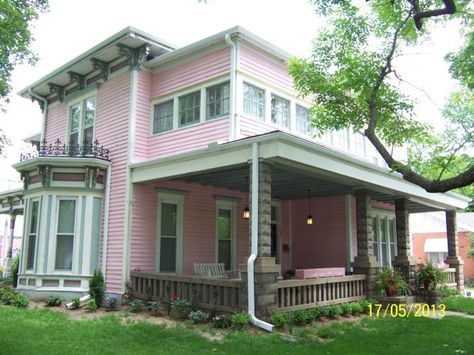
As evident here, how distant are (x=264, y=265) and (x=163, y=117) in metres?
6.06

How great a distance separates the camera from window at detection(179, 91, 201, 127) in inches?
492

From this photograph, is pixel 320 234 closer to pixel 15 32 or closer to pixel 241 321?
pixel 241 321

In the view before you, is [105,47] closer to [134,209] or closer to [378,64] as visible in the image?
[134,209]

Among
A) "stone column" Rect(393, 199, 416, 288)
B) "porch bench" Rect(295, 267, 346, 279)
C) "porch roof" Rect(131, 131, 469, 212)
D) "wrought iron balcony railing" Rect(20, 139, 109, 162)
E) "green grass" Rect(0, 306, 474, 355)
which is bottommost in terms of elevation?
"green grass" Rect(0, 306, 474, 355)

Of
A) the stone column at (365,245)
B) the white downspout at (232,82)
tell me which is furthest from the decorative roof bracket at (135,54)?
the stone column at (365,245)

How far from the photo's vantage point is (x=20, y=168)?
13.1m

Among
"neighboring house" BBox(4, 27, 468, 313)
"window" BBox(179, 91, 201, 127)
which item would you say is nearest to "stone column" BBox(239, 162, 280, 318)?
"neighboring house" BBox(4, 27, 468, 313)

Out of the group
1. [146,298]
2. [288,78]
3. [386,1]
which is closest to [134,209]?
[146,298]

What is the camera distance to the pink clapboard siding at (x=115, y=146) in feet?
40.0

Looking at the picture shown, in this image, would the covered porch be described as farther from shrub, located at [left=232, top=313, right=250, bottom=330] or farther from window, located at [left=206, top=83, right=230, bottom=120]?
window, located at [left=206, top=83, right=230, bottom=120]

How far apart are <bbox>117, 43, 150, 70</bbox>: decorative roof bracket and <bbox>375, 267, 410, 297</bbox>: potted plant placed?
8909mm

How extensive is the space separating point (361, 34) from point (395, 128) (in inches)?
89.3

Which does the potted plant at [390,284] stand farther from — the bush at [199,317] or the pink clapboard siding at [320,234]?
the bush at [199,317]

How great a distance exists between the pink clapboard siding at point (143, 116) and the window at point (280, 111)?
3614mm
